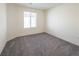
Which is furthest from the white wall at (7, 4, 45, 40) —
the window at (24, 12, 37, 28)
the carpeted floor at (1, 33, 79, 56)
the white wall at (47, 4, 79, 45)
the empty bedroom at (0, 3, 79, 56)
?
the white wall at (47, 4, 79, 45)

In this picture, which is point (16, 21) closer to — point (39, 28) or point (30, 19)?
point (30, 19)

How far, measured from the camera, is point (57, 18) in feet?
15.1

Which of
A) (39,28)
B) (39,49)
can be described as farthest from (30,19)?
(39,49)

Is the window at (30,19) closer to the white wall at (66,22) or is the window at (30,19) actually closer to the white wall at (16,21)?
the white wall at (16,21)

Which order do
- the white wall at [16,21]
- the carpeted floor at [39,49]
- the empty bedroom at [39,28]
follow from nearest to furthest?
the carpeted floor at [39,49]
the empty bedroom at [39,28]
the white wall at [16,21]

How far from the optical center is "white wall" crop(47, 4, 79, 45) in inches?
131

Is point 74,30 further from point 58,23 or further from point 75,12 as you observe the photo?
point 58,23

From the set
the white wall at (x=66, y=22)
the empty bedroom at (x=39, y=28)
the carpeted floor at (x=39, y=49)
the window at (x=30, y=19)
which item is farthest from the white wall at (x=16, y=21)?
the white wall at (x=66, y=22)

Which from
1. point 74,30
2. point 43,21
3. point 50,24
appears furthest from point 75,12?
point 43,21

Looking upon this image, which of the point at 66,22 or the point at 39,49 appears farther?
the point at 66,22

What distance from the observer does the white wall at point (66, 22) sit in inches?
131

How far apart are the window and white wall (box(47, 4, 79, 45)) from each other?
4.50ft

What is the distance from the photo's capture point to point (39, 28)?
234 inches

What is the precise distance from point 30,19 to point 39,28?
1145 millimetres
